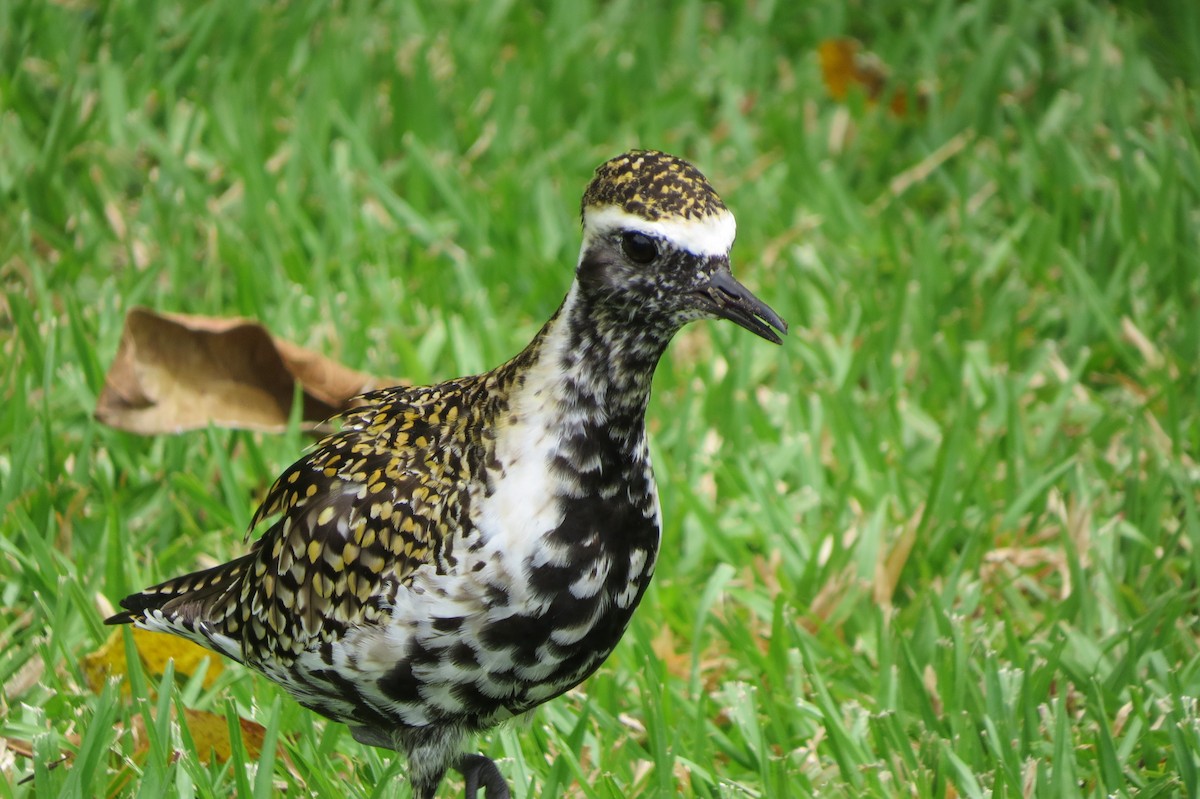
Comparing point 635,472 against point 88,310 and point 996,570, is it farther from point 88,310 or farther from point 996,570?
point 88,310

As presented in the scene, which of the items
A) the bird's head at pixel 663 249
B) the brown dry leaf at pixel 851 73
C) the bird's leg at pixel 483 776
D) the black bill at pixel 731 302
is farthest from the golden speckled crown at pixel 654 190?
the brown dry leaf at pixel 851 73

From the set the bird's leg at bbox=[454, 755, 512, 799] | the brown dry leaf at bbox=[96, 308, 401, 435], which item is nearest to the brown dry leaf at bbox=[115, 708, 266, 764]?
the bird's leg at bbox=[454, 755, 512, 799]

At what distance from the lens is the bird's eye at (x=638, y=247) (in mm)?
2707

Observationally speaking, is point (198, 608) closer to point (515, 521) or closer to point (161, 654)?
point (161, 654)

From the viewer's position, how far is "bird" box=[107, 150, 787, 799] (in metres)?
2.74

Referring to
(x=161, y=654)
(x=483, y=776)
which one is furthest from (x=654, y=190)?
(x=161, y=654)

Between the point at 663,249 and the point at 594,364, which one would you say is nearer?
the point at 663,249

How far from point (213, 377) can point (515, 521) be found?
1.82m

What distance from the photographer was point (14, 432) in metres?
4.15

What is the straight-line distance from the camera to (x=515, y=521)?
285cm

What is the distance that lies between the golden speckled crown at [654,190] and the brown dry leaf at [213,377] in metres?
1.78

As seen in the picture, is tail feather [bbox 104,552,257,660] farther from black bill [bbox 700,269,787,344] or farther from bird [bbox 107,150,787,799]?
black bill [bbox 700,269,787,344]

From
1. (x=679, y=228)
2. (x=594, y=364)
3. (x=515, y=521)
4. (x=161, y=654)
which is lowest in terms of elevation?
(x=161, y=654)

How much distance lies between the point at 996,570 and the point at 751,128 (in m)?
2.43
